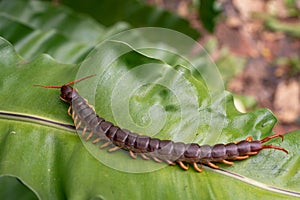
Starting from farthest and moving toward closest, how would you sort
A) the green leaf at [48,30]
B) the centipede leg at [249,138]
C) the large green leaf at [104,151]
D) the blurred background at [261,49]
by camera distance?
the blurred background at [261,49], the green leaf at [48,30], the centipede leg at [249,138], the large green leaf at [104,151]

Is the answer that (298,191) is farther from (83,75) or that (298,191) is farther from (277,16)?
(277,16)

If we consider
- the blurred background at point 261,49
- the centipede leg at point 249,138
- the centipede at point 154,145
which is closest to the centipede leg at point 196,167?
the centipede at point 154,145

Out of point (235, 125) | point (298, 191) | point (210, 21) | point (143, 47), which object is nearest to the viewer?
point (298, 191)

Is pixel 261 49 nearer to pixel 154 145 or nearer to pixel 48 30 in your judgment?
pixel 48 30

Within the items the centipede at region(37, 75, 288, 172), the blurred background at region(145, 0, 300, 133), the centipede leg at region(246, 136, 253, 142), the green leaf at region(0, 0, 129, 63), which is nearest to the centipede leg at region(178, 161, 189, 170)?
the centipede at region(37, 75, 288, 172)

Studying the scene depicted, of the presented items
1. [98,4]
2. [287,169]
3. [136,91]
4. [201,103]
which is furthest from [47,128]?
[98,4]

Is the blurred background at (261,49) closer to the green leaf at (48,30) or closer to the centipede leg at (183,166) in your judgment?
the green leaf at (48,30)

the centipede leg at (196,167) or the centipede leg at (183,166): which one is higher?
the centipede leg at (196,167)
